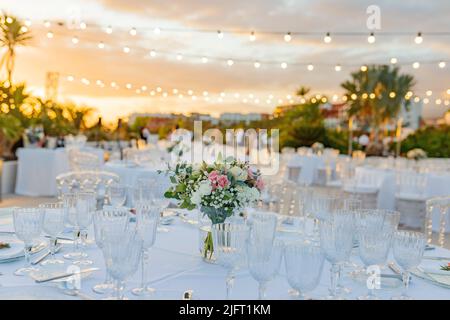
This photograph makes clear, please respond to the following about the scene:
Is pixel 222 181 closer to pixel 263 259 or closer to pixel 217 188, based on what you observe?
pixel 217 188

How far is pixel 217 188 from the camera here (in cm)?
174

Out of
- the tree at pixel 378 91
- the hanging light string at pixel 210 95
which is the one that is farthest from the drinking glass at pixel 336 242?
the tree at pixel 378 91

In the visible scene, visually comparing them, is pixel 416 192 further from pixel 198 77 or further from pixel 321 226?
pixel 198 77

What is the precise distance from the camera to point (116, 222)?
1.43m

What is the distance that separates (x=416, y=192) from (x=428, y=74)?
8.80 meters

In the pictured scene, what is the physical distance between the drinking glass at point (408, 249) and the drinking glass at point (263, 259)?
1.40 ft

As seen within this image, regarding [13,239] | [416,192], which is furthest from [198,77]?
[13,239]

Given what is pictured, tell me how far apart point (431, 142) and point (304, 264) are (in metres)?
15.2

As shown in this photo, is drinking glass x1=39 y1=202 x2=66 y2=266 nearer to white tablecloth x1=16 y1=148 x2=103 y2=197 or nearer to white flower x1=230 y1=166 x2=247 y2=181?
white flower x1=230 y1=166 x2=247 y2=181

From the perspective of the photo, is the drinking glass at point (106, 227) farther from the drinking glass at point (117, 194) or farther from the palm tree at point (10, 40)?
the palm tree at point (10, 40)

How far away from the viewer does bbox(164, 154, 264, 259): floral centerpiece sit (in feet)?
5.73

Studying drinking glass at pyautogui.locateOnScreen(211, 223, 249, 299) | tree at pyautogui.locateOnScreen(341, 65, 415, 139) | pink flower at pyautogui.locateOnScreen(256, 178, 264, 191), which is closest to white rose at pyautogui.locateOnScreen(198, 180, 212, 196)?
pink flower at pyautogui.locateOnScreen(256, 178, 264, 191)

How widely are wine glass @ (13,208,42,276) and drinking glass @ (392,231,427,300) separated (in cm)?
120

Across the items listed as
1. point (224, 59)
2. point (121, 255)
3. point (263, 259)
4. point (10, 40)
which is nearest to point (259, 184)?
Result: point (263, 259)
